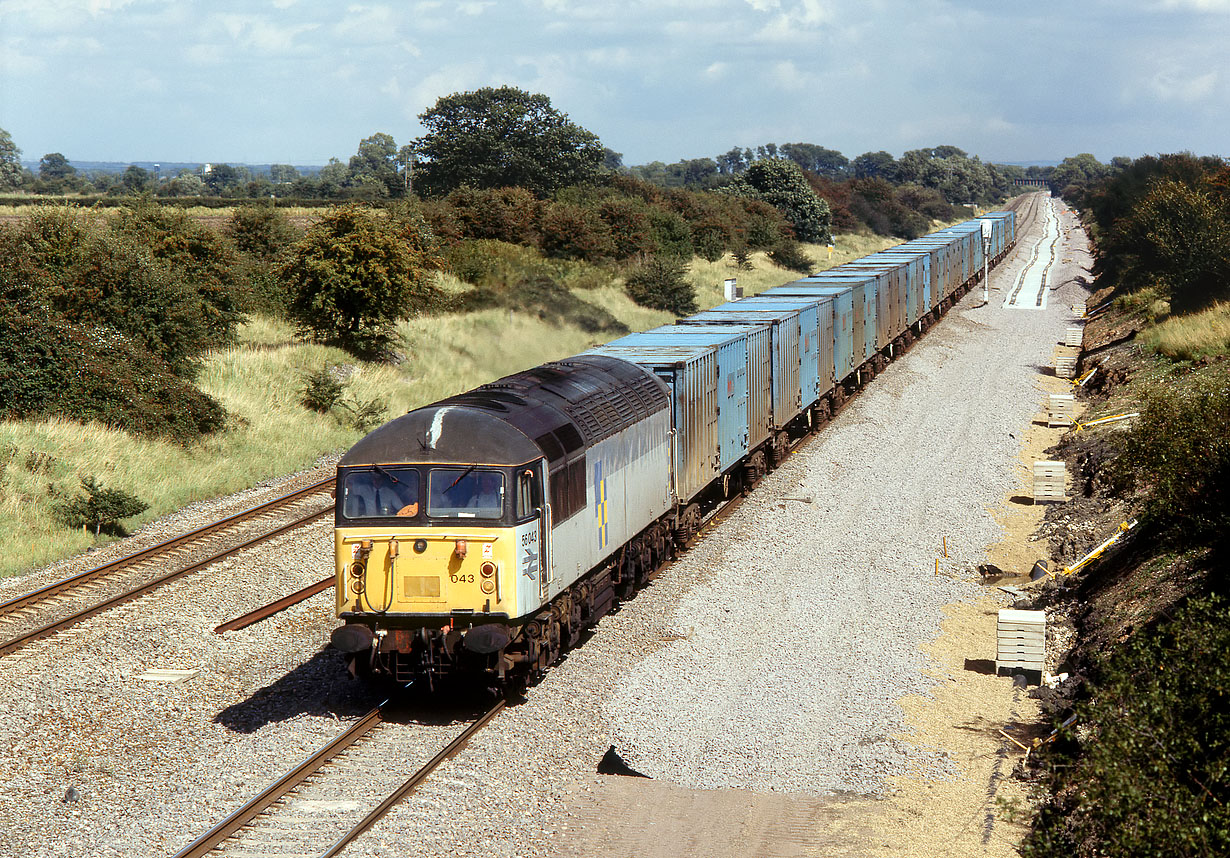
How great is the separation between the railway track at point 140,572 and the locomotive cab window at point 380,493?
609 centimetres

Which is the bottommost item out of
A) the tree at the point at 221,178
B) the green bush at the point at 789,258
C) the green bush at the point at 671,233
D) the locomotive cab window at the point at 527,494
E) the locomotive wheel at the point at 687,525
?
the locomotive wheel at the point at 687,525

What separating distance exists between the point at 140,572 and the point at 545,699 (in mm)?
9135

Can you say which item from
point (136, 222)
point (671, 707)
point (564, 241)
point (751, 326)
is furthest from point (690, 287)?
point (671, 707)

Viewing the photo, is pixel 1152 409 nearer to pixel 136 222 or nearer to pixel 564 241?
pixel 136 222

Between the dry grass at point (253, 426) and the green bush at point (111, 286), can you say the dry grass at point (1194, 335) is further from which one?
the green bush at point (111, 286)

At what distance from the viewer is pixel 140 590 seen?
18469mm

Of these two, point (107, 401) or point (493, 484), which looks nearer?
point (493, 484)

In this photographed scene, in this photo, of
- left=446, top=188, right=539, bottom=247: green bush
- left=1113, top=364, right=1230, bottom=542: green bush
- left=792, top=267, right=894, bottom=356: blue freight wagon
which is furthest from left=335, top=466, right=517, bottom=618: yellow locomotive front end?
left=446, top=188, right=539, bottom=247: green bush

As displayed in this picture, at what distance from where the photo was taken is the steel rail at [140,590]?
16266 millimetres

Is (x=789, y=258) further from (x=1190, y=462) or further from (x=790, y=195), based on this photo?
(x=1190, y=462)

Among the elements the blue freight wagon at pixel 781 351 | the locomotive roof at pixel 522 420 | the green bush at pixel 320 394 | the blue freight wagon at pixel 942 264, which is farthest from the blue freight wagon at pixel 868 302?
the locomotive roof at pixel 522 420

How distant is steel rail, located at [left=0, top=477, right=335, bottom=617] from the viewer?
18156 mm

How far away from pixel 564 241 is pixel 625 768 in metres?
47.1

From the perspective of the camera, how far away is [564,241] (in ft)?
189
